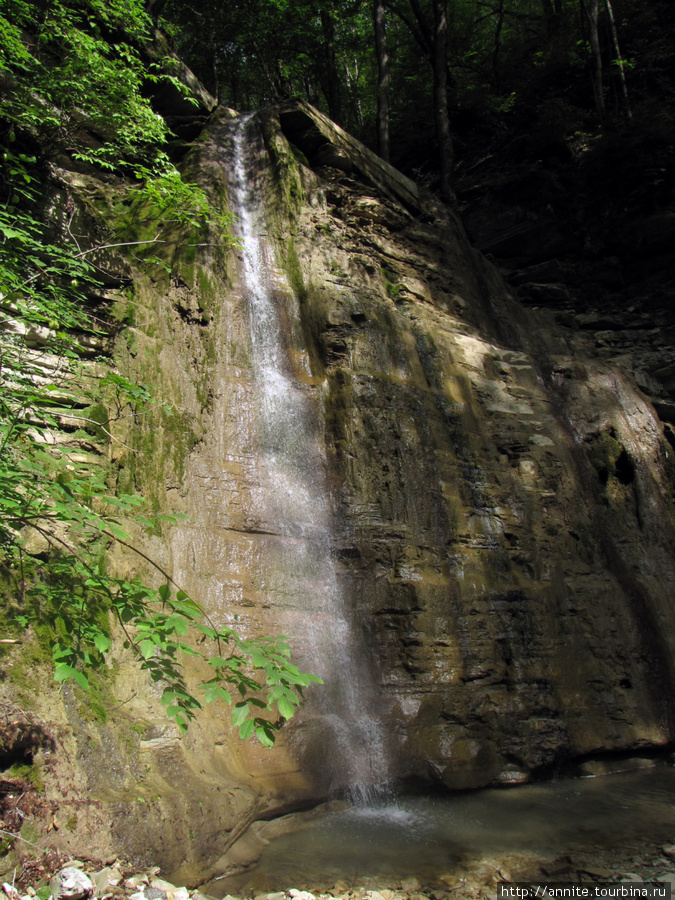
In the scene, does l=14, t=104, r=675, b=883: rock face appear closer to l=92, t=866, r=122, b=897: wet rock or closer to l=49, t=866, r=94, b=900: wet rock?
l=92, t=866, r=122, b=897: wet rock

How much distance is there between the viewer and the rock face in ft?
18.3

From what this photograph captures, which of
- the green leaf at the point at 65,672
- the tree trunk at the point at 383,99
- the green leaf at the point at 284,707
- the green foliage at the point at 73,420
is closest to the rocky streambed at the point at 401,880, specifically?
the green foliage at the point at 73,420

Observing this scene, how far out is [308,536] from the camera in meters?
6.69

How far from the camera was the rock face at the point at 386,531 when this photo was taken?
18.3 feet

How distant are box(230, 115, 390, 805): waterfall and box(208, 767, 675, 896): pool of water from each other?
1.74ft

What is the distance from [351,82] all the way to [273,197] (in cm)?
1504

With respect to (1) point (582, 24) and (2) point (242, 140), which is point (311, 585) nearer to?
(2) point (242, 140)

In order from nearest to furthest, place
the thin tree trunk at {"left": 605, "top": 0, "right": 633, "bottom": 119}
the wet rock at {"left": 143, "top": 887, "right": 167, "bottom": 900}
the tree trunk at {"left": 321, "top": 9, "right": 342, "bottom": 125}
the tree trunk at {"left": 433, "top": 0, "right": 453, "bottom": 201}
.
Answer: the wet rock at {"left": 143, "top": 887, "right": 167, "bottom": 900}
the thin tree trunk at {"left": 605, "top": 0, "right": 633, "bottom": 119}
the tree trunk at {"left": 433, "top": 0, "right": 453, "bottom": 201}
the tree trunk at {"left": 321, "top": 9, "right": 342, "bottom": 125}

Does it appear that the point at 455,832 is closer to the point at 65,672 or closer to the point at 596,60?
the point at 65,672

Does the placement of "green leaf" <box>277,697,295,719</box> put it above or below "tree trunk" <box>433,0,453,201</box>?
below

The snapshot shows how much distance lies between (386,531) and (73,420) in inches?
145

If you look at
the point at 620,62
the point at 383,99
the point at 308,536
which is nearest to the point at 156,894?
the point at 308,536

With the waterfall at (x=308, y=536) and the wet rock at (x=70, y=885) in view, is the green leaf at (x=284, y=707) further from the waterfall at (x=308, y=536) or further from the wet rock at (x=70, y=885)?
the waterfall at (x=308, y=536)

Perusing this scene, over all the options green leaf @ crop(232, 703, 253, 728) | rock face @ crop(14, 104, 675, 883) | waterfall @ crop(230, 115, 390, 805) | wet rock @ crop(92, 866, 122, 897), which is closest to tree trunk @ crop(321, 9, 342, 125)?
rock face @ crop(14, 104, 675, 883)
